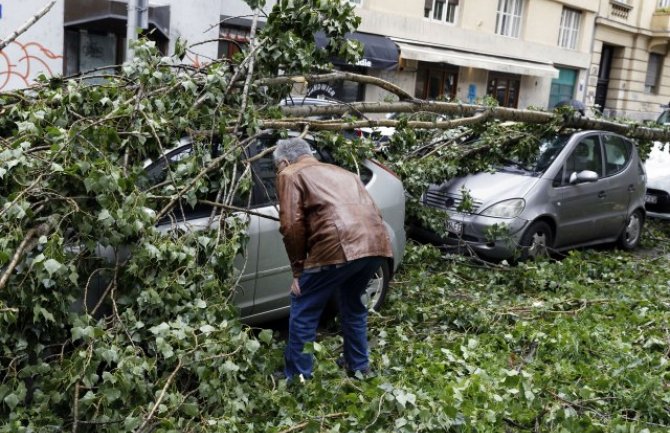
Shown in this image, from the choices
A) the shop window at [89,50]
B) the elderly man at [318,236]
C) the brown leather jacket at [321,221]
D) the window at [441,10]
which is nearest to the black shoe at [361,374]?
the elderly man at [318,236]

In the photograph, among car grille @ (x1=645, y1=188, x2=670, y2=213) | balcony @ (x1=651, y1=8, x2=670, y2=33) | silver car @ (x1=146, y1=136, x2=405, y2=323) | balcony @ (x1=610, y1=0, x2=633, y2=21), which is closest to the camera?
silver car @ (x1=146, y1=136, x2=405, y2=323)

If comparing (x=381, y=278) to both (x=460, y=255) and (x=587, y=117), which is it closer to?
(x=460, y=255)

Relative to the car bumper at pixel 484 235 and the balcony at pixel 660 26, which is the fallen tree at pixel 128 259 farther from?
the balcony at pixel 660 26

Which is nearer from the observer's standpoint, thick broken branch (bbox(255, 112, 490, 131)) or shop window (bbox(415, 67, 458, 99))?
thick broken branch (bbox(255, 112, 490, 131))

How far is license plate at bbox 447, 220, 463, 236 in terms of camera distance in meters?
8.16

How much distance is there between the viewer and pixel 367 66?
1948cm

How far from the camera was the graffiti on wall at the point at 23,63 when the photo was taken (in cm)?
1298

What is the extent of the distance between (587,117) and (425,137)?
8.55ft

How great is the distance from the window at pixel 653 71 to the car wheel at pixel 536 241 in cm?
2804

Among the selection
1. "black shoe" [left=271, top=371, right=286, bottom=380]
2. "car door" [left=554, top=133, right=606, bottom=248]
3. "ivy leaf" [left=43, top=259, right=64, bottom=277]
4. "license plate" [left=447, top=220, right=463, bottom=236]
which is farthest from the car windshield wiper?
"ivy leaf" [left=43, top=259, right=64, bottom=277]

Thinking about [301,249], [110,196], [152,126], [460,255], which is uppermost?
[152,126]

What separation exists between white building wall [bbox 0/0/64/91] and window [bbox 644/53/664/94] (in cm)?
2755

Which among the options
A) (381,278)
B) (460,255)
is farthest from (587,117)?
(381,278)

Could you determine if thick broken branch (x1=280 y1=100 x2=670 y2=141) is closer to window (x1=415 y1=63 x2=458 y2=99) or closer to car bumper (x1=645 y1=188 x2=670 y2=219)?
car bumper (x1=645 y1=188 x2=670 y2=219)
